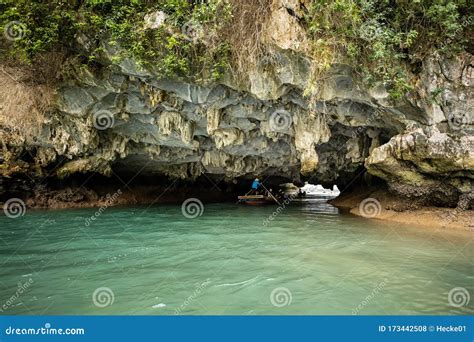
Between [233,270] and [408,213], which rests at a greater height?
[408,213]

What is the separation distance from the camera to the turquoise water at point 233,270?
14.7 feet

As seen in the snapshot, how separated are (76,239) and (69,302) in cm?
468

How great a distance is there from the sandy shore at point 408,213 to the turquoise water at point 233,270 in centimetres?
106

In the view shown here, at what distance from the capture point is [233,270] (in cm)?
597

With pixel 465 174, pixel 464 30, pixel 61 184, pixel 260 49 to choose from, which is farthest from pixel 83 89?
pixel 465 174

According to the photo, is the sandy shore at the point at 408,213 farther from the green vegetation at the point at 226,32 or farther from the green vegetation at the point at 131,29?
the green vegetation at the point at 131,29

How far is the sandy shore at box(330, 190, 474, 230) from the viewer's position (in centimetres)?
1048

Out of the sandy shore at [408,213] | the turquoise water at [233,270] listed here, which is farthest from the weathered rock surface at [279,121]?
the turquoise water at [233,270]

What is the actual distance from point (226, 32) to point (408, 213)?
921 centimetres

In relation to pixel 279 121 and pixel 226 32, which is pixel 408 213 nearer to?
pixel 279 121

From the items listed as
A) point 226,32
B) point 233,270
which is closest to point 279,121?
point 226,32

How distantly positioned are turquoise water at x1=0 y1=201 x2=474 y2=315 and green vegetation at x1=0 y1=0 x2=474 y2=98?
4.45 metres

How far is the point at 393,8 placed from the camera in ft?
28.4

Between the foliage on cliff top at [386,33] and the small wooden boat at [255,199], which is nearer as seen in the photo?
the foliage on cliff top at [386,33]
